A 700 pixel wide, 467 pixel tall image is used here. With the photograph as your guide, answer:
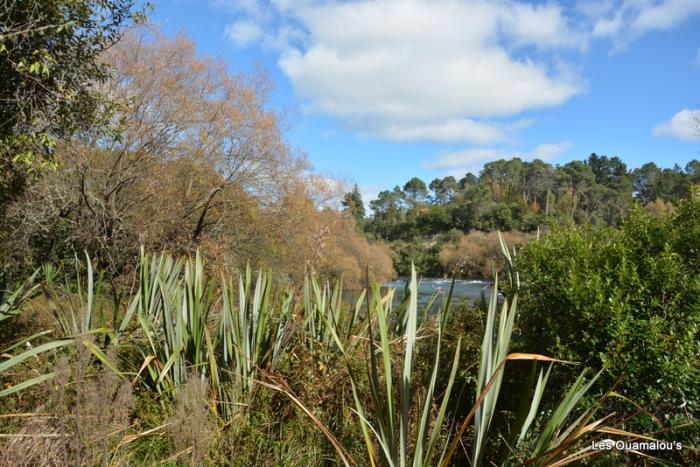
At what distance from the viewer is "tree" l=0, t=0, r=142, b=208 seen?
4.86 metres

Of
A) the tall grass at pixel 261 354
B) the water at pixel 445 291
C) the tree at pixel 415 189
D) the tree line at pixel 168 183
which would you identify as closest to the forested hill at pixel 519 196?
the tree at pixel 415 189

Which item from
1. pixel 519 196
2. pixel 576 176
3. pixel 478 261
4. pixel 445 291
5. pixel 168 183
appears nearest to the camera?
pixel 478 261

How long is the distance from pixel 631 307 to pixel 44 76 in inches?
223

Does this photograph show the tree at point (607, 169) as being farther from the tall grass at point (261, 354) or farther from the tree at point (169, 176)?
the tall grass at point (261, 354)

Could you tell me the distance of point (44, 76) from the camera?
5207 millimetres

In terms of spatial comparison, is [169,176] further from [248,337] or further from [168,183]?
[248,337]

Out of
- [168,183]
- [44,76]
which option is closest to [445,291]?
[44,76]

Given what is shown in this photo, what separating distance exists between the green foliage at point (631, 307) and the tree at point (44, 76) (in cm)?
468

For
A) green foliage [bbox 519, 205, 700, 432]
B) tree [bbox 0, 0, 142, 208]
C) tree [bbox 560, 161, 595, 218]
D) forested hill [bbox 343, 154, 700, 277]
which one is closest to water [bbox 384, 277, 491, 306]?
green foliage [bbox 519, 205, 700, 432]

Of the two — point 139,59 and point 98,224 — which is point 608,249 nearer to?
point 98,224

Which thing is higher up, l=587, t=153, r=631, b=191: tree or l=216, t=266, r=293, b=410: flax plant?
l=587, t=153, r=631, b=191: tree

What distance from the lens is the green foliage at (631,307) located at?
8.02 feet

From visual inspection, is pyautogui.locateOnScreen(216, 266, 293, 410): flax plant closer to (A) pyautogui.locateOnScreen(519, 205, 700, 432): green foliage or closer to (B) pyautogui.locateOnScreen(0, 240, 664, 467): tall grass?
(B) pyautogui.locateOnScreen(0, 240, 664, 467): tall grass

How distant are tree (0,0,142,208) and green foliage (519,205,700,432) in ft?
15.3
